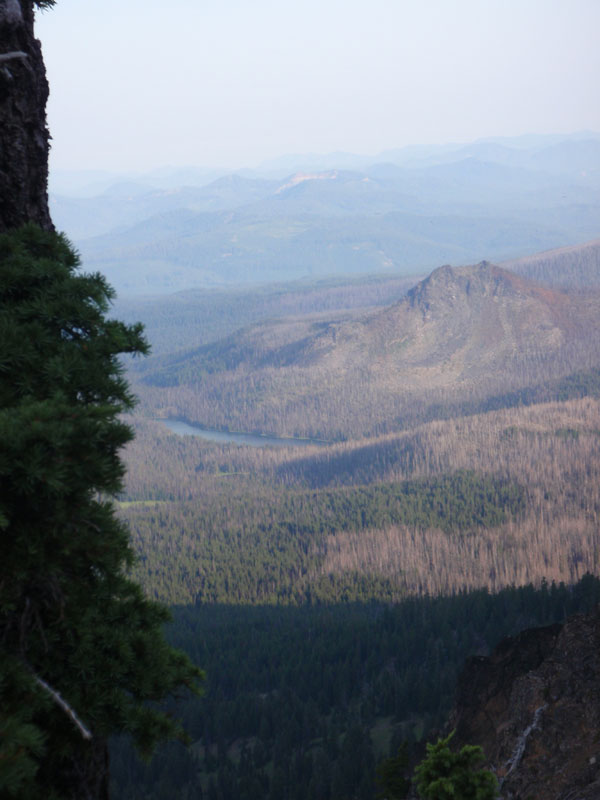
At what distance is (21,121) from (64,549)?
1125 cm

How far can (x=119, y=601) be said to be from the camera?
54.2 feet

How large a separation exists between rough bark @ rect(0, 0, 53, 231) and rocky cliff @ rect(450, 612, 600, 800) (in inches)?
973

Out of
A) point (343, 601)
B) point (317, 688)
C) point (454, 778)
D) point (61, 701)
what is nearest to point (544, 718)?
point (454, 778)

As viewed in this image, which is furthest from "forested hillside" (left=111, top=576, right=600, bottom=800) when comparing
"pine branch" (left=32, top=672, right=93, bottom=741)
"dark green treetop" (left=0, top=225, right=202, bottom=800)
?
"pine branch" (left=32, top=672, right=93, bottom=741)

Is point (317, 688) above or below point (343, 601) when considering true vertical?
below

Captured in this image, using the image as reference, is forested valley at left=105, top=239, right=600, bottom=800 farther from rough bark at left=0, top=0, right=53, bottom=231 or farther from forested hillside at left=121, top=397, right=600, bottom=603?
rough bark at left=0, top=0, right=53, bottom=231

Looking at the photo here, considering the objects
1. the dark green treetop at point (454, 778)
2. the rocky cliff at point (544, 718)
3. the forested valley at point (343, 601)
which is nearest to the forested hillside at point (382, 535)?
the forested valley at point (343, 601)

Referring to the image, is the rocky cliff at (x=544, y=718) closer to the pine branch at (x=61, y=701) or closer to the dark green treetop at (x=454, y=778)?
the dark green treetop at (x=454, y=778)

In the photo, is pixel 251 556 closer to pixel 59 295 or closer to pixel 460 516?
pixel 460 516

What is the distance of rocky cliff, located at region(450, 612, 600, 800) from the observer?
31.0m

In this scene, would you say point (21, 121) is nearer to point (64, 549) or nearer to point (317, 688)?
point (64, 549)

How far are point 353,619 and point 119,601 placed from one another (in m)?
91.0

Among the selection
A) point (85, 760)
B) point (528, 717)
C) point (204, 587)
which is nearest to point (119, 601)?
point (85, 760)

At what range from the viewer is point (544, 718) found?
35.8 m
